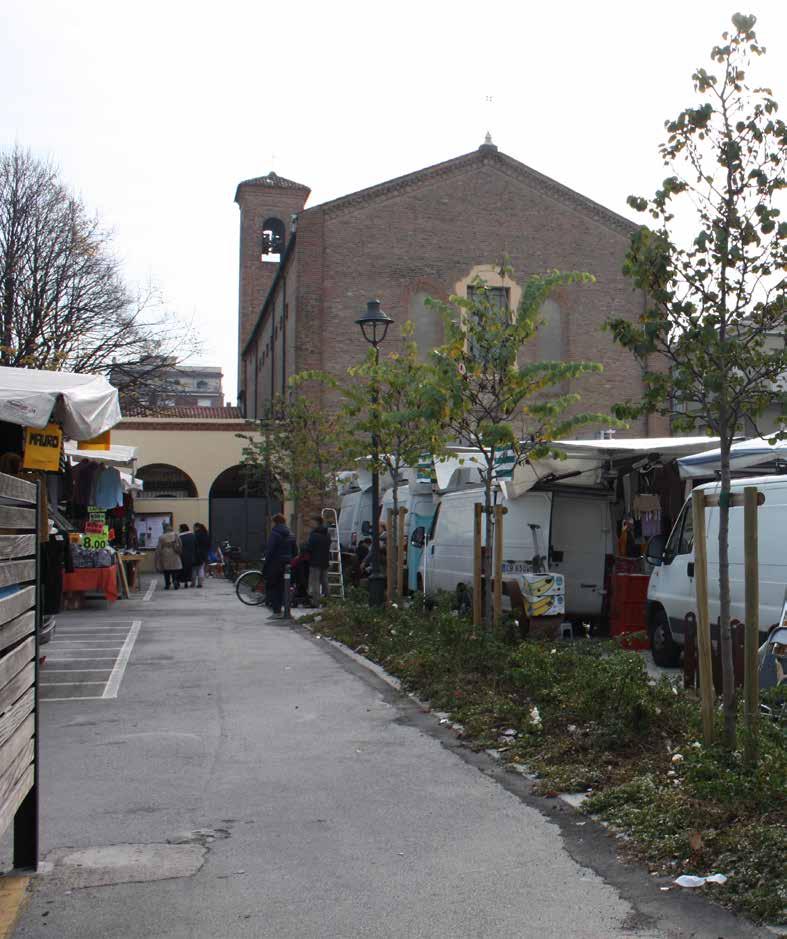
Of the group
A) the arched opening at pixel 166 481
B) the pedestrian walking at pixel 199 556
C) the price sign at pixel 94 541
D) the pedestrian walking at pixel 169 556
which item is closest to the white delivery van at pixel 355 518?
the pedestrian walking at pixel 199 556

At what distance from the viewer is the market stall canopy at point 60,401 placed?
882cm

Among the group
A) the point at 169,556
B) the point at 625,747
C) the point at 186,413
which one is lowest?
the point at 625,747

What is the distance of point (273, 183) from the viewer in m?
56.6

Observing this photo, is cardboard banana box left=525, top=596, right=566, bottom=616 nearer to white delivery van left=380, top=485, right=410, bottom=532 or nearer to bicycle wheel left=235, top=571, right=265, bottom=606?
white delivery van left=380, top=485, right=410, bottom=532

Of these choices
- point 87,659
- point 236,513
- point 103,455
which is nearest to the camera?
point 87,659

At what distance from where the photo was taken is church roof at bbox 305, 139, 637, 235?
3716 cm

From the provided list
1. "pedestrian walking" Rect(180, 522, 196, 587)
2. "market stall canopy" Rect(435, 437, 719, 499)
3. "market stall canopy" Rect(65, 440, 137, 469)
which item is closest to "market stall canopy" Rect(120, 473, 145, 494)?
"pedestrian walking" Rect(180, 522, 196, 587)

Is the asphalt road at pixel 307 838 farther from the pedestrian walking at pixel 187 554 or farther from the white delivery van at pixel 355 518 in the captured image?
the pedestrian walking at pixel 187 554

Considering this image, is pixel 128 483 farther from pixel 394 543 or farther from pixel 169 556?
pixel 394 543

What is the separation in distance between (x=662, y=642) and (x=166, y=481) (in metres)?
30.4

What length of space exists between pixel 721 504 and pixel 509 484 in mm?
8600

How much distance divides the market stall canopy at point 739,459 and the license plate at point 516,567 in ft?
8.11

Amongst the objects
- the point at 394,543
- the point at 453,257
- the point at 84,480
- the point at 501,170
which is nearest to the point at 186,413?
the point at 453,257

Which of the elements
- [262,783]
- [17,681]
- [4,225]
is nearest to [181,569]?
[4,225]
